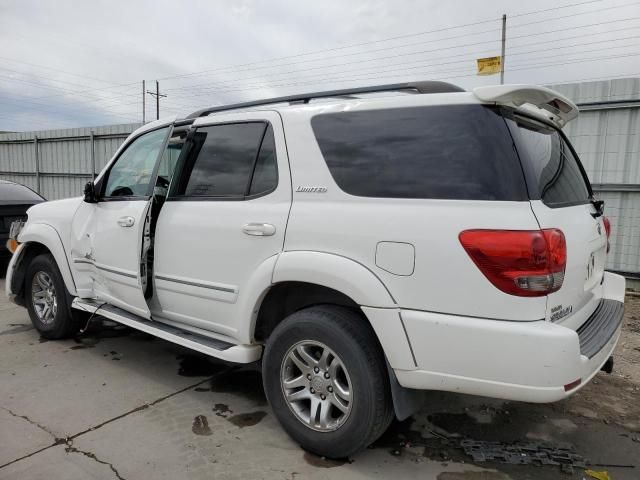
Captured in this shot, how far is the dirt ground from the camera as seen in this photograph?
2648mm

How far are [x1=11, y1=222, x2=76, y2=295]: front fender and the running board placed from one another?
11.3 inches

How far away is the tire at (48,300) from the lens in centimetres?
451

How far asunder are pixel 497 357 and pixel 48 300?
4.35m

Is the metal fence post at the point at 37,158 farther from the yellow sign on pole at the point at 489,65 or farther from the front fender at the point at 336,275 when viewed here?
the front fender at the point at 336,275

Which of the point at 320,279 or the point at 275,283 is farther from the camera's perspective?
the point at 275,283

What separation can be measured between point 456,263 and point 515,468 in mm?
1355

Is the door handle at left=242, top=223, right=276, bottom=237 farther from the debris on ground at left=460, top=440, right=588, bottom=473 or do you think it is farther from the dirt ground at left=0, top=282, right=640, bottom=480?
the debris on ground at left=460, top=440, right=588, bottom=473

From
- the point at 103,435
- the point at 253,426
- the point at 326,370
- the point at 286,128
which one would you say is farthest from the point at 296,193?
the point at 103,435

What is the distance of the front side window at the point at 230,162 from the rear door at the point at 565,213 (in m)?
1.45

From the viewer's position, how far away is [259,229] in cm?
286

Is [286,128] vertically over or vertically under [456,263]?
over

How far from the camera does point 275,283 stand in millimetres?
2762

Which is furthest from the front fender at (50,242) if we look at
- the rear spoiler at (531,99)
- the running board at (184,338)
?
the rear spoiler at (531,99)

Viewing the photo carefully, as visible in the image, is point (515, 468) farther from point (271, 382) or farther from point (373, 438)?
point (271, 382)
